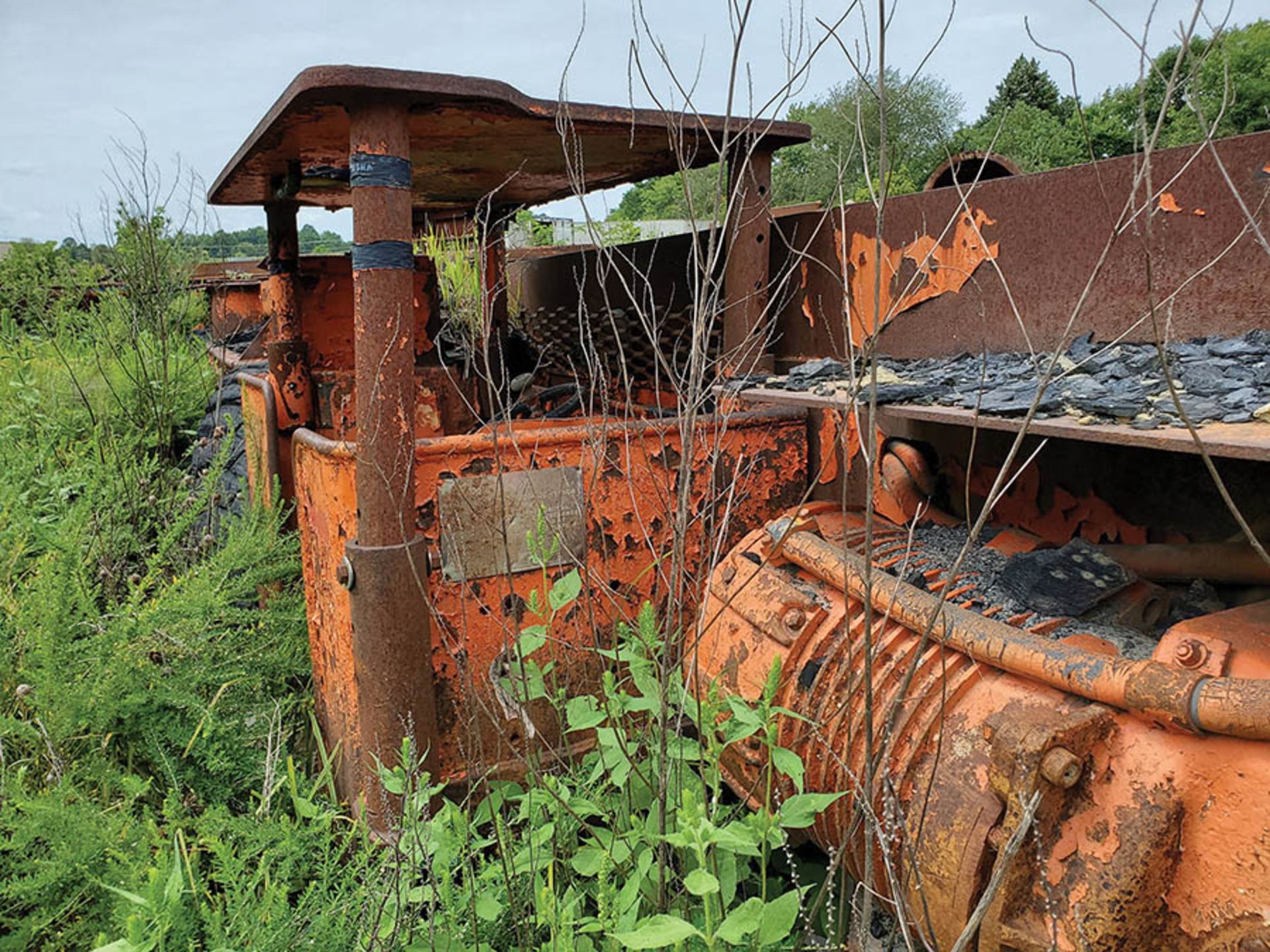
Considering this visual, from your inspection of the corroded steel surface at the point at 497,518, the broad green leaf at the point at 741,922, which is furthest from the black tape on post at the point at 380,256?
the broad green leaf at the point at 741,922

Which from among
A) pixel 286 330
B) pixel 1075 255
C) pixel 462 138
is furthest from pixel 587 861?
pixel 286 330

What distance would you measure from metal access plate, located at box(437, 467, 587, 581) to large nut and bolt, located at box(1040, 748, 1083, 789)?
1.37 metres

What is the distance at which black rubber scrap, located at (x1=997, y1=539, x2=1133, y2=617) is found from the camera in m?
1.78

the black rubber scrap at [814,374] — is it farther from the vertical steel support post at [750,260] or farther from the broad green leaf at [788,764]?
the broad green leaf at [788,764]

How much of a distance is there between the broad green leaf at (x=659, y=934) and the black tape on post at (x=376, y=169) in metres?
1.87

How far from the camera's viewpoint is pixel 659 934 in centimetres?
117

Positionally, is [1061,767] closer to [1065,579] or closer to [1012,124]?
[1065,579]

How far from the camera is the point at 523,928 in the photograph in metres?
1.65

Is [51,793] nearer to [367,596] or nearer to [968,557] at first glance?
[367,596]

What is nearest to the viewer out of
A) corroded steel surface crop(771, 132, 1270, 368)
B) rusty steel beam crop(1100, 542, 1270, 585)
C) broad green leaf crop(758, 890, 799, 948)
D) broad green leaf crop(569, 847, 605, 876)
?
broad green leaf crop(758, 890, 799, 948)

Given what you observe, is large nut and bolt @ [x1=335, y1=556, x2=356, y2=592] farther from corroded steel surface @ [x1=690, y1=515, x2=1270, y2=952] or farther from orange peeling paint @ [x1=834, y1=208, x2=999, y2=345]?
orange peeling paint @ [x1=834, y1=208, x2=999, y2=345]

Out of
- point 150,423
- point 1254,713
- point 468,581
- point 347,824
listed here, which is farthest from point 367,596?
point 150,423

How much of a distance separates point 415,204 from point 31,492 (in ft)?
8.52

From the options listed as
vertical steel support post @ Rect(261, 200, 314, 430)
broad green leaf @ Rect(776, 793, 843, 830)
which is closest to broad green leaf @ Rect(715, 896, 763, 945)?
broad green leaf @ Rect(776, 793, 843, 830)
